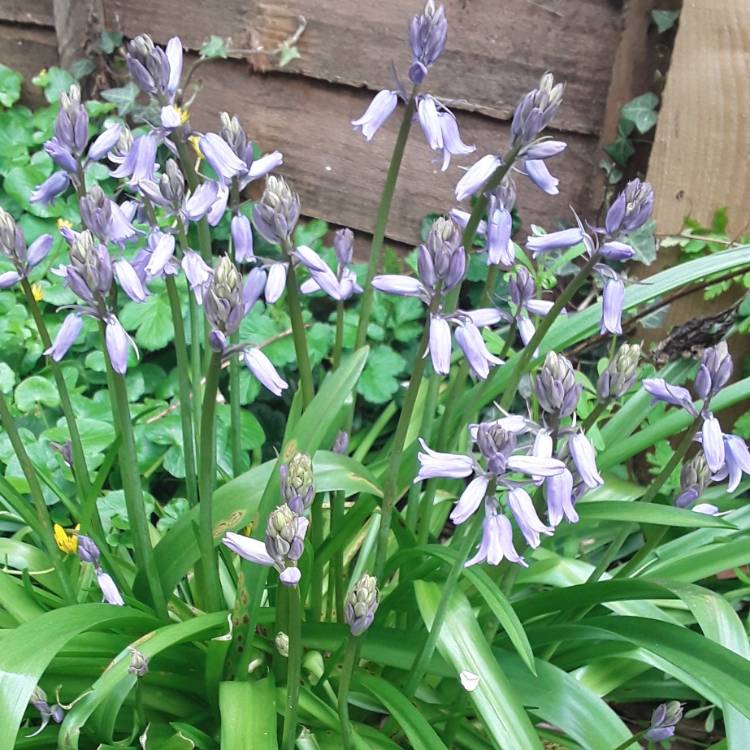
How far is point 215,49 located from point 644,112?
5.57 feet

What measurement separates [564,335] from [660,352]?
22.3 inches

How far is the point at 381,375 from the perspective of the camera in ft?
8.30

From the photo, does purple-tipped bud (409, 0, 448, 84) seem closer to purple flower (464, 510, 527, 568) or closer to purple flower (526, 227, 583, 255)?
purple flower (526, 227, 583, 255)

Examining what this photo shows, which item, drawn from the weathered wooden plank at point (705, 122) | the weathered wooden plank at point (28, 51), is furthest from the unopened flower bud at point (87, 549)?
the weathered wooden plank at point (28, 51)

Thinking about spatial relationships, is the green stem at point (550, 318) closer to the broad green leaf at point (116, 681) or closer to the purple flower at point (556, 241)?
the purple flower at point (556, 241)

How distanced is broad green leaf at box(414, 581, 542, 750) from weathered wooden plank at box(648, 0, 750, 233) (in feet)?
5.27

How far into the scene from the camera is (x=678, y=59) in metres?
2.31

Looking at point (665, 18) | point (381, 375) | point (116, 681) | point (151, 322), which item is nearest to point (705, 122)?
point (665, 18)

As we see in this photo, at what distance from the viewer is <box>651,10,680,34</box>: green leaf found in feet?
7.79

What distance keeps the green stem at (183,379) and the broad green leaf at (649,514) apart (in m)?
0.81

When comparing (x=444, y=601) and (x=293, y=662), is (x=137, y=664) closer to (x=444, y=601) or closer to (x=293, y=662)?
(x=293, y=662)

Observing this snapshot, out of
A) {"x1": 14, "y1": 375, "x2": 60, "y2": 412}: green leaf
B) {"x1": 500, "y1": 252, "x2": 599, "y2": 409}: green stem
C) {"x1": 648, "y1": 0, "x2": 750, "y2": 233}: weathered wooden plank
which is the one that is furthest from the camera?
{"x1": 14, "y1": 375, "x2": 60, "y2": 412}: green leaf

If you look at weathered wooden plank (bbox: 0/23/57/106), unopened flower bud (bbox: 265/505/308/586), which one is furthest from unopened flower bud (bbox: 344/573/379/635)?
weathered wooden plank (bbox: 0/23/57/106)

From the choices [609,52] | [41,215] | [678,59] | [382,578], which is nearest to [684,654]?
[382,578]
